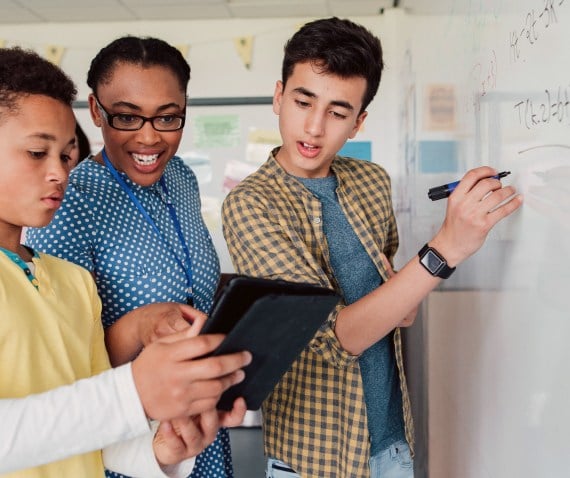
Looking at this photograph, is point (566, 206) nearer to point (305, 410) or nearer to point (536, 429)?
point (536, 429)

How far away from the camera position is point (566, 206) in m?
0.66

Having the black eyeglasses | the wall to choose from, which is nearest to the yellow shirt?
the black eyeglasses

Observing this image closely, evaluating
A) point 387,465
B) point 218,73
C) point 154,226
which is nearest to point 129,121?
point 154,226

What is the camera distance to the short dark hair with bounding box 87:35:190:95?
1.12 meters

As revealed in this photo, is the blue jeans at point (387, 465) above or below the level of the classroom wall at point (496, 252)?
below

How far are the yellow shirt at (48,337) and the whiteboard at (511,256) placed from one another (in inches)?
20.4

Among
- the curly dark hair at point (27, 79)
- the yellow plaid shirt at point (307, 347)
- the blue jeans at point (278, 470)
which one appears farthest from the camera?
the blue jeans at point (278, 470)

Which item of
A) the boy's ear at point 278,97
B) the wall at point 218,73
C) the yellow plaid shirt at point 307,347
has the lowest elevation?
the yellow plaid shirt at point 307,347

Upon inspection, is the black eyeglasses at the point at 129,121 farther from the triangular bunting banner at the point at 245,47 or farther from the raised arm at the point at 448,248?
the triangular bunting banner at the point at 245,47

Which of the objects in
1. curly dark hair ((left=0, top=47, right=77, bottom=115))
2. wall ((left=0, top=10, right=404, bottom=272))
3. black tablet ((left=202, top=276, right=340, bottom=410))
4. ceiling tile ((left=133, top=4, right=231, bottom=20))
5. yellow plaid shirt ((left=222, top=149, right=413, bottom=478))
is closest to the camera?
black tablet ((left=202, top=276, right=340, bottom=410))

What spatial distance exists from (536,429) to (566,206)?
0.95ft

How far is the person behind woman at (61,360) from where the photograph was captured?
55 centimetres

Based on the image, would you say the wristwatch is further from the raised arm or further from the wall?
the wall

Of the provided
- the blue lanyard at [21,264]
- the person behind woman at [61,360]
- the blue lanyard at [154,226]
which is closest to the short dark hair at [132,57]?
the blue lanyard at [154,226]
